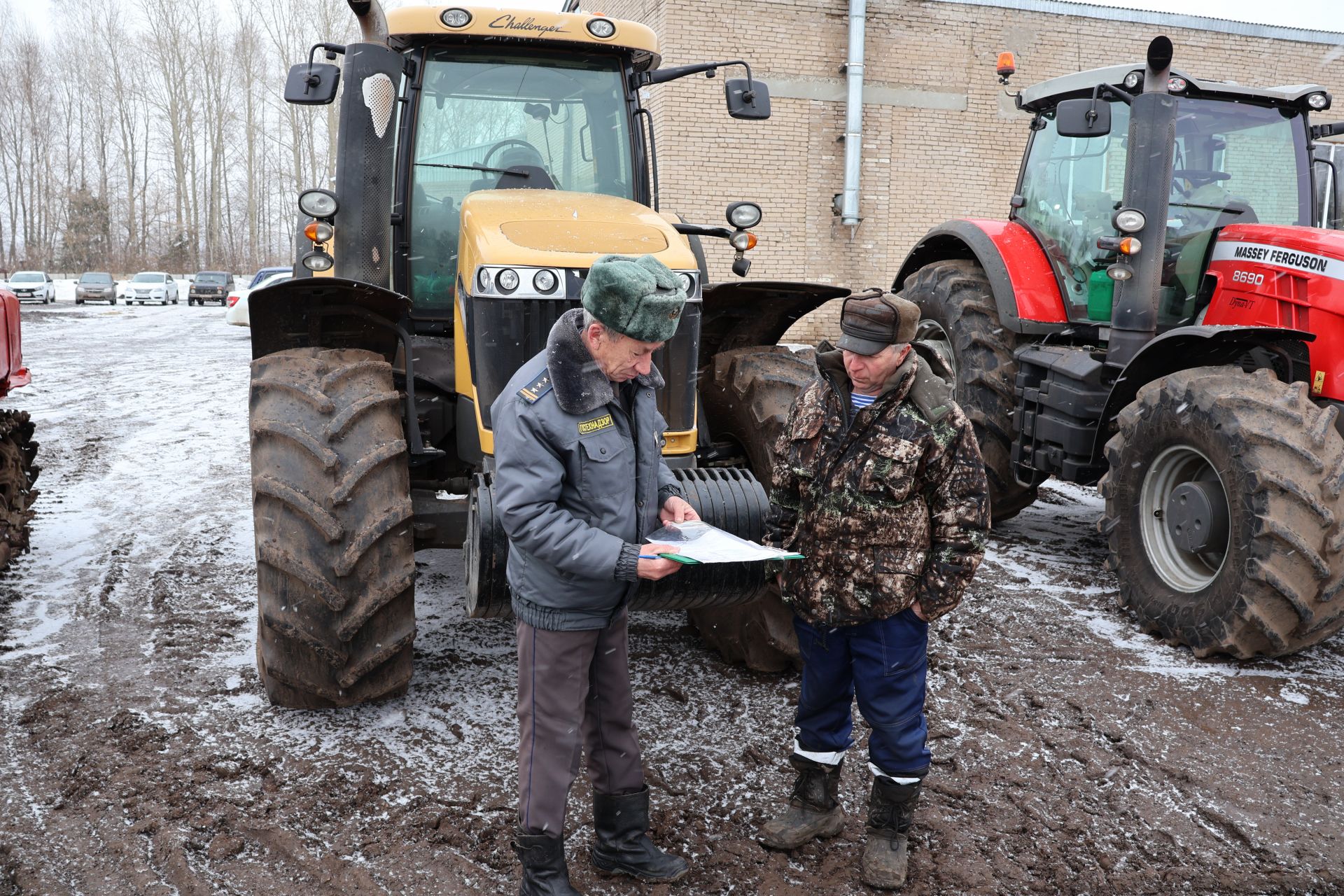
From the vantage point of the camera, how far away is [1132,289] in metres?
5.64

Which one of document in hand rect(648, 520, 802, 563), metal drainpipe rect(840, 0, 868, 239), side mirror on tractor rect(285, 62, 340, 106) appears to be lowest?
document in hand rect(648, 520, 802, 563)

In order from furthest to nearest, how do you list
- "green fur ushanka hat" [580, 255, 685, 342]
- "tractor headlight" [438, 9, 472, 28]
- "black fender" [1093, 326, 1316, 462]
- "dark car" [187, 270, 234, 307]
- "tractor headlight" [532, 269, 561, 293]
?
"dark car" [187, 270, 234, 307]
"black fender" [1093, 326, 1316, 462]
"tractor headlight" [438, 9, 472, 28]
"tractor headlight" [532, 269, 561, 293]
"green fur ushanka hat" [580, 255, 685, 342]

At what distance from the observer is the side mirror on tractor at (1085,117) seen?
554 cm

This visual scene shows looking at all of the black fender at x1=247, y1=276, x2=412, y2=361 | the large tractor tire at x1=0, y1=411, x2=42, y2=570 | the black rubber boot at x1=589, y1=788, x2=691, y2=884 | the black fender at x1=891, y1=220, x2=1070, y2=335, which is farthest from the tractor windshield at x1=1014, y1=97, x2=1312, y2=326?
the large tractor tire at x1=0, y1=411, x2=42, y2=570

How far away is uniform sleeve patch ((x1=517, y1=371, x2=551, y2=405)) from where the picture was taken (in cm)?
266

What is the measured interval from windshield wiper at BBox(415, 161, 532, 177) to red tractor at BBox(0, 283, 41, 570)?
7.81 feet

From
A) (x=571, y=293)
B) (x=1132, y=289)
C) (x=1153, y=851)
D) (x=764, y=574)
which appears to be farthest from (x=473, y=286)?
(x=1132, y=289)

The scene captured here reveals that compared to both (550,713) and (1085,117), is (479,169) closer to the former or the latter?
(550,713)

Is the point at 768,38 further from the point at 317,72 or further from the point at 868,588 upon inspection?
the point at 868,588

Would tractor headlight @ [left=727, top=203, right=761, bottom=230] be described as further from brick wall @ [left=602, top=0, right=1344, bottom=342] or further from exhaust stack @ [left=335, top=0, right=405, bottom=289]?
brick wall @ [left=602, top=0, right=1344, bottom=342]

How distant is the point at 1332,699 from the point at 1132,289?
228cm

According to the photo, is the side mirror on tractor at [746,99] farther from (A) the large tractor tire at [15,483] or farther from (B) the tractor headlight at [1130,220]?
(A) the large tractor tire at [15,483]

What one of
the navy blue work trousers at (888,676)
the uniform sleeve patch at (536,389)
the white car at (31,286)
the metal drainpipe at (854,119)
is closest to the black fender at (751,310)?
the navy blue work trousers at (888,676)

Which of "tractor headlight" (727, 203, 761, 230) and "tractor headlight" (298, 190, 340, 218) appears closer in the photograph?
"tractor headlight" (298, 190, 340, 218)
